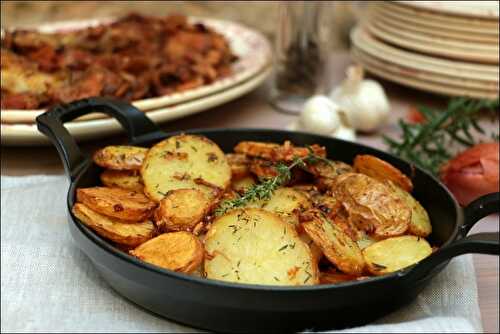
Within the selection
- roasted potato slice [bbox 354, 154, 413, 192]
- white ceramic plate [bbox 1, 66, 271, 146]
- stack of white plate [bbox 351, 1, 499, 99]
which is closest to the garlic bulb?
stack of white plate [bbox 351, 1, 499, 99]

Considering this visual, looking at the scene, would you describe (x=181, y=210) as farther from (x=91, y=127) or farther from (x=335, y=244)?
(x=91, y=127)

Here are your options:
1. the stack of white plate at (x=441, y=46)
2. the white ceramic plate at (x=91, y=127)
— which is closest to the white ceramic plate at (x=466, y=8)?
the stack of white plate at (x=441, y=46)

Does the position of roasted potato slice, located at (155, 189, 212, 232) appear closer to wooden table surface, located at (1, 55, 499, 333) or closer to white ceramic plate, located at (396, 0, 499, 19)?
wooden table surface, located at (1, 55, 499, 333)

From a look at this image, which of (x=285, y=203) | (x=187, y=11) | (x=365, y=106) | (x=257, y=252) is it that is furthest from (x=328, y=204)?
(x=187, y=11)

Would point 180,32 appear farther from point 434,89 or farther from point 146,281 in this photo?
point 146,281

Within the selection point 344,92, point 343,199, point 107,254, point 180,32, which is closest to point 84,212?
point 107,254

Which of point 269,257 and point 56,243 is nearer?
point 269,257
